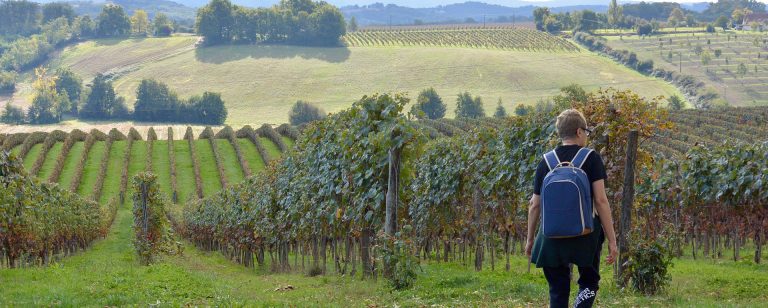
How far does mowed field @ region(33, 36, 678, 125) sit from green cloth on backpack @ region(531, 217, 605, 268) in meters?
131

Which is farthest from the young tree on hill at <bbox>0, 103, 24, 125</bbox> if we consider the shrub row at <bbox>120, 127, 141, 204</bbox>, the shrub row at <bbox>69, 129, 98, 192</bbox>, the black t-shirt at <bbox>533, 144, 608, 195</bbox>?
the black t-shirt at <bbox>533, 144, 608, 195</bbox>

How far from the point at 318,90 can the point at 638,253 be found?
151069 mm

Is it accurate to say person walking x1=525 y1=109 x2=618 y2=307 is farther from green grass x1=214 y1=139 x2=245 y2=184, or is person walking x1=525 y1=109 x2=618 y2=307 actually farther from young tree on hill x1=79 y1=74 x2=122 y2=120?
young tree on hill x1=79 y1=74 x2=122 y2=120

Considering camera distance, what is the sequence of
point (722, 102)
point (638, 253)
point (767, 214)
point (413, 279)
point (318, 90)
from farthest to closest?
point (318, 90), point (722, 102), point (767, 214), point (413, 279), point (638, 253)

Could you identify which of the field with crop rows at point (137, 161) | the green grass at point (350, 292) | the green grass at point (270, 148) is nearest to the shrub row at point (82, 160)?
the field with crop rows at point (137, 161)

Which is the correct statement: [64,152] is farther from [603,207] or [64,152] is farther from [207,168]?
[603,207]

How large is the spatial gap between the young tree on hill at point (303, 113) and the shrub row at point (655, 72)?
182 ft

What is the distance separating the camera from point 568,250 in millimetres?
8797

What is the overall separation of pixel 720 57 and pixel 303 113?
81.7 metres

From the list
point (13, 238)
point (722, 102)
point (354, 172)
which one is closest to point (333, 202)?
point (354, 172)

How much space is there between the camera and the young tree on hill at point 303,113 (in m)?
139

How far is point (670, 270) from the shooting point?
17.8 metres

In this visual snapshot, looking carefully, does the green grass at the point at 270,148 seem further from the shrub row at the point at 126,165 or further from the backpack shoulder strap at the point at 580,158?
the backpack shoulder strap at the point at 580,158

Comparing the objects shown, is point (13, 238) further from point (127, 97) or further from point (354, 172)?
point (127, 97)
